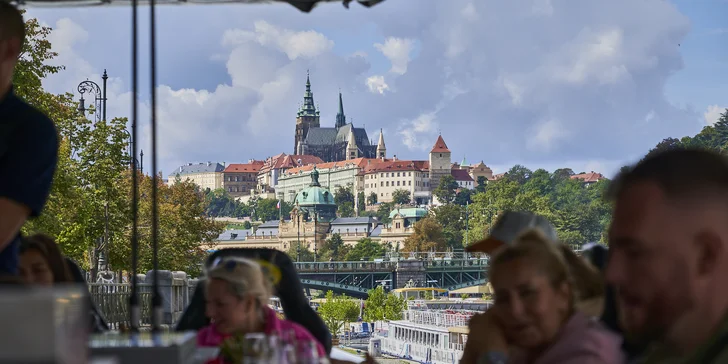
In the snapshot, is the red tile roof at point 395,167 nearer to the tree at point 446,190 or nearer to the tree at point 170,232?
the tree at point 446,190

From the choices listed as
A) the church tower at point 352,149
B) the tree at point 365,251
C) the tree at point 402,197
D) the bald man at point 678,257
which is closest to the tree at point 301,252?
the tree at point 365,251

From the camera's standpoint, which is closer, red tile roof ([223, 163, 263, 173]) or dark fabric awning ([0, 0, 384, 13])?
dark fabric awning ([0, 0, 384, 13])

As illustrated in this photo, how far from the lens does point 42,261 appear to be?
2.40 meters

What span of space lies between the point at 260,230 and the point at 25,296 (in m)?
127

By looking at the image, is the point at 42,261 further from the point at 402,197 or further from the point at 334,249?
the point at 402,197

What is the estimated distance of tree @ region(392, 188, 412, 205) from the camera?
139 metres

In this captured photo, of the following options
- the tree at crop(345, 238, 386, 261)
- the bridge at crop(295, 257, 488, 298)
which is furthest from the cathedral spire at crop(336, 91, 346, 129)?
the bridge at crop(295, 257, 488, 298)

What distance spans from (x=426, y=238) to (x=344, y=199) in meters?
35.2

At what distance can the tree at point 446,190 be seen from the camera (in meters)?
137

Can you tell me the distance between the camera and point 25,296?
2.77 feet

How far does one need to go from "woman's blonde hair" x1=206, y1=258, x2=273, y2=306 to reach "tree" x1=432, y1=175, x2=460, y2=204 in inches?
5253

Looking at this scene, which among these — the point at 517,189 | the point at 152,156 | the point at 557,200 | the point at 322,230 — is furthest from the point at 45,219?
the point at 322,230

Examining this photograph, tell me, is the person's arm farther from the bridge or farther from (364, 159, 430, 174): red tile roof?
(364, 159, 430, 174): red tile roof

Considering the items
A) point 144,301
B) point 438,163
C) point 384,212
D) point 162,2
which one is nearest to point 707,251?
point 162,2
